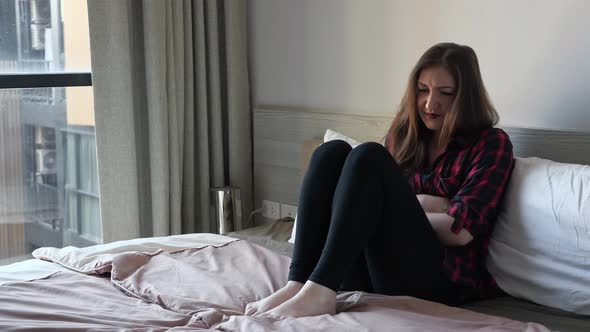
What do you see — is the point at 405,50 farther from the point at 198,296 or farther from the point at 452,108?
the point at 198,296

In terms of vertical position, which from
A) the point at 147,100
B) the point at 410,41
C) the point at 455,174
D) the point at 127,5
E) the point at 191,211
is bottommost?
the point at 191,211

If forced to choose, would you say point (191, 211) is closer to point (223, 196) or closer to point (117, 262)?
point (223, 196)

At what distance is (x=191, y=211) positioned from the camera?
3.40 meters

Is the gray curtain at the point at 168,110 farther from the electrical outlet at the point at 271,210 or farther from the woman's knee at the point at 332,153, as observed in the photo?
the woman's knee at the point at 332,153

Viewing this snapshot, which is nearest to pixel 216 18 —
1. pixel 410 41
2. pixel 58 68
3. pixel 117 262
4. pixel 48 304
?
pixel 58 68

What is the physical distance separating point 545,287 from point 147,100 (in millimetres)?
1871

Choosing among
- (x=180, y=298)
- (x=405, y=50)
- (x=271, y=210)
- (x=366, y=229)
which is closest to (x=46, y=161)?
(x=271, y=210)

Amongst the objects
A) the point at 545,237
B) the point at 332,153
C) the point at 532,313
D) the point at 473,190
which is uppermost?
the point at 332,153

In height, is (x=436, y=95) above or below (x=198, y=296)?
above

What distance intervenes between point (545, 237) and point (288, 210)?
1.54 meters

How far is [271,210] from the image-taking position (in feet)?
11.3

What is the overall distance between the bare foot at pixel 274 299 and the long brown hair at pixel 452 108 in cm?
→ 59

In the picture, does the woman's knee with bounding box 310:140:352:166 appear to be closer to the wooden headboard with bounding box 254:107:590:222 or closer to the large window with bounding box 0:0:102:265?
the wooden headboard with bounding box 254:107:590:222

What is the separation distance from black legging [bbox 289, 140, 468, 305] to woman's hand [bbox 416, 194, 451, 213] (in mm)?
186
